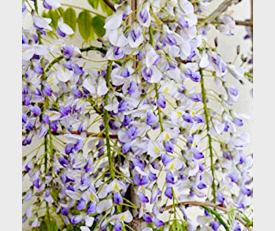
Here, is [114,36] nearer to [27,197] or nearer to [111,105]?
[111,105]

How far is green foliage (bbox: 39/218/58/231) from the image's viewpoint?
91 centimetres

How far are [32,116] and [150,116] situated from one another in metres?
0.23

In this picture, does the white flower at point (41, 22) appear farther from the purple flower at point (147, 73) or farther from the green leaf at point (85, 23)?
the green leaf at point (85, 23)

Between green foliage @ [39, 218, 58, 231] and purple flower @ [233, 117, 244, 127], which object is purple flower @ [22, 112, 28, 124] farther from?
purple flower @ [233, 117, 244, 127]

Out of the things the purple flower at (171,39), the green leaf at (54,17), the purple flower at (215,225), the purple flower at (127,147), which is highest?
the green leaf at (54,17)

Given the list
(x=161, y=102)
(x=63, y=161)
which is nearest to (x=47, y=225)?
(x=63, y=161)

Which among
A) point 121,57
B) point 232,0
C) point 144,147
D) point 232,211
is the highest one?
point 232,0

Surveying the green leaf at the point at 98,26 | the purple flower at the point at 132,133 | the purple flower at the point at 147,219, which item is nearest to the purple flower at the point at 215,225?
the purple flower at the point at 147,219

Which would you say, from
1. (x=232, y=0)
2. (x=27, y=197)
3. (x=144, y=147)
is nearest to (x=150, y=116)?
(x=144, y=147)

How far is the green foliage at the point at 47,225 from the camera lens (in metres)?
0.91

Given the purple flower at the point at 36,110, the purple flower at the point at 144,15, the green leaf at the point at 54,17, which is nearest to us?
the purple flower at the point at 144,15

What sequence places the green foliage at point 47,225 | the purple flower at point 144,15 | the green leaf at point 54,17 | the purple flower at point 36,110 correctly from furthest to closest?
the green leaf at point 54,17
the green foliage at point 47,225
the purple flower at point 36,110
the purple flower at point 144,15

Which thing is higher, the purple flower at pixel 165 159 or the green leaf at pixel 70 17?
the green leaf at pixel 70 17
